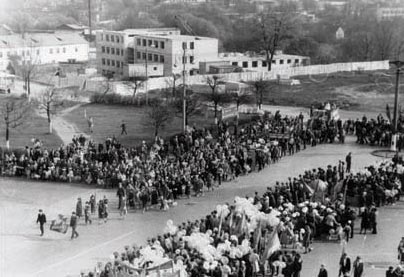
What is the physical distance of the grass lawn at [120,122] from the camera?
3828 centimetres

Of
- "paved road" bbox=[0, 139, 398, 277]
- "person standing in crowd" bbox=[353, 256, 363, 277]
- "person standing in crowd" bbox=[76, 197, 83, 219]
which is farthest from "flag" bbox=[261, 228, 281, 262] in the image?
"person standing in crowd" bbox=[76, 197, 83, 219]

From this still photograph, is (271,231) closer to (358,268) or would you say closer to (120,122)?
(358,268)

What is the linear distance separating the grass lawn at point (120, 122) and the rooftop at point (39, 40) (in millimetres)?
32004

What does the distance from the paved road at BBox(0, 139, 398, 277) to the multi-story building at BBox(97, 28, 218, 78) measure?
39277mm

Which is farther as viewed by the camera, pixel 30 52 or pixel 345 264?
pixel 30 52

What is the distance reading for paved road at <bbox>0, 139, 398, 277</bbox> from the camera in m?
19.0

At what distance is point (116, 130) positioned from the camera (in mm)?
40406

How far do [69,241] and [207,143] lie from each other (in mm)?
12998

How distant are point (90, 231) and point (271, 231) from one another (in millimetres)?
6464

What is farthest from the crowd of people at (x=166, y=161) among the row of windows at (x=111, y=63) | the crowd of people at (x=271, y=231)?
the row of windows at (x=111, y=63)

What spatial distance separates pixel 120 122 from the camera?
43469 millimetres

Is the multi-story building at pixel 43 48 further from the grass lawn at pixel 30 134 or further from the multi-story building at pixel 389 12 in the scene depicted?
the multi-story building at pixel 389 12

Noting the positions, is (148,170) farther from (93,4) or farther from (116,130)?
(93,4)

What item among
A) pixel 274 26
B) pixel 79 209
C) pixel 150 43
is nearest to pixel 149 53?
pixel 150 43
